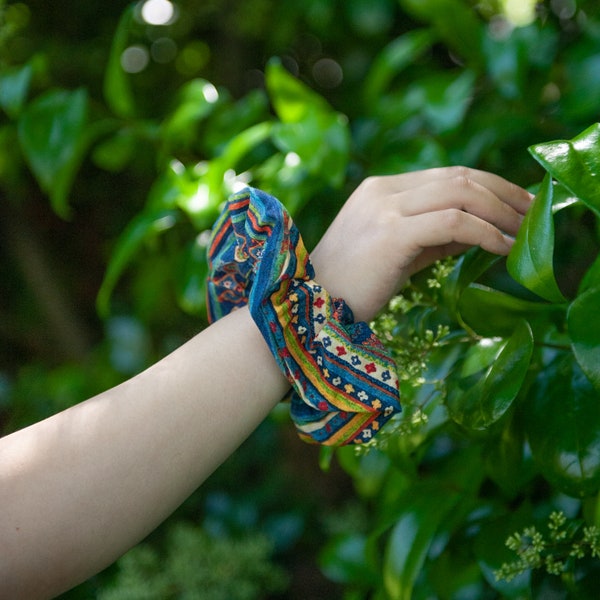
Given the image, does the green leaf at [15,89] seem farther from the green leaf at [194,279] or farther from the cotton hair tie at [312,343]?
the cotton hair tie at [312,343]

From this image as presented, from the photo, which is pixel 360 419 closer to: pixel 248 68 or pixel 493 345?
pixel 493 345

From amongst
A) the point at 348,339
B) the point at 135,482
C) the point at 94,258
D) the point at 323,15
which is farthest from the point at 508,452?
the point at 94,258

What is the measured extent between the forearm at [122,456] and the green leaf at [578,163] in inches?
9.1

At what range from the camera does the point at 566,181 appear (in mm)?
451

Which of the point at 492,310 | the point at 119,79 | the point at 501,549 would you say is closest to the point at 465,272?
the point at 492,310

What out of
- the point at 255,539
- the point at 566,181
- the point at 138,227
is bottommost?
the point at 255,539

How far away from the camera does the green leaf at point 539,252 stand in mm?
471

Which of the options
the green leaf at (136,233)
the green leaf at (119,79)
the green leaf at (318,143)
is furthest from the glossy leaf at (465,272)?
the green leaf at (119,79)

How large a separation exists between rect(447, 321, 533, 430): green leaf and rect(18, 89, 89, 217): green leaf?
0.64 meters

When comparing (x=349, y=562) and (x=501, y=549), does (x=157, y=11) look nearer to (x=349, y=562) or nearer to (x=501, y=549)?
(x=349, y=562)

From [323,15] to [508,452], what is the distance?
85cm

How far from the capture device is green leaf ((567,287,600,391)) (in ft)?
1.51

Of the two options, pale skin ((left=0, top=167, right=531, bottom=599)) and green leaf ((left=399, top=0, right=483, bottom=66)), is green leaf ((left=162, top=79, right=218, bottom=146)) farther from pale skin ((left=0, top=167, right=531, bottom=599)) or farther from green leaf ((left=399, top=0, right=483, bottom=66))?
pale skin ((left=0, top=167, right=531, bottom=599))

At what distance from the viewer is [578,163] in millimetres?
458
